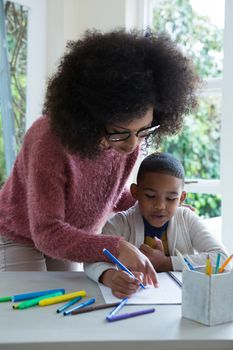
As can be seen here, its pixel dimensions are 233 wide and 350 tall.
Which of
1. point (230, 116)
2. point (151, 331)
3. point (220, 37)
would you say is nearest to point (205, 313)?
point (151, 331)

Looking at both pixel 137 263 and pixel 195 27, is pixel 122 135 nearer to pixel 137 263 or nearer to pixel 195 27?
pixel 137 263

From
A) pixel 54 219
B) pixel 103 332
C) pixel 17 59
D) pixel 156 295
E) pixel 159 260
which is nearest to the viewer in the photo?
pixel 103 332

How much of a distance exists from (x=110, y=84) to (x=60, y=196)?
0.28 meters

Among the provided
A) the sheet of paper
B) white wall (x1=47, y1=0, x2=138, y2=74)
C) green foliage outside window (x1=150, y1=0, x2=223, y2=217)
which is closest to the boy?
the sheet of paper

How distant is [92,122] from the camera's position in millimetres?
1055

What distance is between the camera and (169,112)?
1193mm

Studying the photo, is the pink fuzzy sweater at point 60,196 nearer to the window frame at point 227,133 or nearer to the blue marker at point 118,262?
the blue marker at point 118,262

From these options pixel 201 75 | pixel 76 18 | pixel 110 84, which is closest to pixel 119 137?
pixel 110 84

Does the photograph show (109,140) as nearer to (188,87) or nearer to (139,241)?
(188,87)

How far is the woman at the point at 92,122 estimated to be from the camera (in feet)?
3.28

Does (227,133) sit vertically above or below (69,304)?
above

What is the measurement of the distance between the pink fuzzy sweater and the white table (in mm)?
206

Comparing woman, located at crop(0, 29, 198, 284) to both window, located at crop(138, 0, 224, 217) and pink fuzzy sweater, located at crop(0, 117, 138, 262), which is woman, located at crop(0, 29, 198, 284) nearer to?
pink fuzzy sweater, located at crop(0, 117, 138, 262)

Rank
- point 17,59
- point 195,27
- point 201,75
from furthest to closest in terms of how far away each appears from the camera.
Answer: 1. point 195,27
2. point 17,59
3. point 201,75
